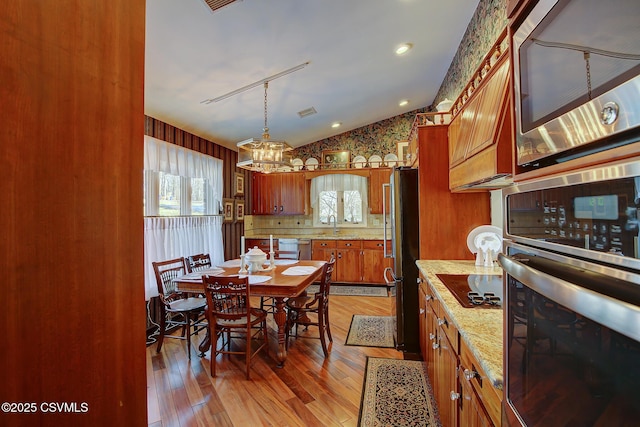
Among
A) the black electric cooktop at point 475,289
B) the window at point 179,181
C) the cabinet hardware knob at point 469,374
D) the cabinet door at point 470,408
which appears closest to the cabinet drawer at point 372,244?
the window at point 179,181

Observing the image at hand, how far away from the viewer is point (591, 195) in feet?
1.40

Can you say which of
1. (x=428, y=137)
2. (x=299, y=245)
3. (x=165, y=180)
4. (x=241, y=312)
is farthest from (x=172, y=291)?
(x=428, y=137)

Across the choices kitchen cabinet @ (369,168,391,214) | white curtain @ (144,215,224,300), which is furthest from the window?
kitchen cabinet @ (369,168,391,214)

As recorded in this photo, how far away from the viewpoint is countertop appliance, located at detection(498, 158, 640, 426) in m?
0.36

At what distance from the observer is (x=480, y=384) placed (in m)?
1.01

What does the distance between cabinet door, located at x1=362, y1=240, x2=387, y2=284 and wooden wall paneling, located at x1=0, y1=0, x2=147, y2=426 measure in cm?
465

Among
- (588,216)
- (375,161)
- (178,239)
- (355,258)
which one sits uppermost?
(375,161)

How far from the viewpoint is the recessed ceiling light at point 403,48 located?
3.12 metres

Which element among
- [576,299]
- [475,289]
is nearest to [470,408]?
[475,289]

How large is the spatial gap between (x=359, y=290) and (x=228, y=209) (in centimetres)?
277

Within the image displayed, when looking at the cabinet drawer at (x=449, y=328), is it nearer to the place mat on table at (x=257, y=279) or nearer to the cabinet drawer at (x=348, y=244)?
the place mat on table at (x=257, y=279)

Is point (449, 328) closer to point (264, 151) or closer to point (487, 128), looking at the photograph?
point (487, 128)

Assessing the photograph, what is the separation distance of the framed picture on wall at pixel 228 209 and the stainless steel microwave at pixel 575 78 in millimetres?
4854

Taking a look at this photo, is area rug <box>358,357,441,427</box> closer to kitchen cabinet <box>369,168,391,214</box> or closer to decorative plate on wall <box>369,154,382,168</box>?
kitchen cabinet <box>369,168,391,214</box>
